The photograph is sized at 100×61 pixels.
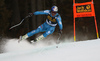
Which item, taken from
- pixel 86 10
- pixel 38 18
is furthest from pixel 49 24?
pixel 38 18

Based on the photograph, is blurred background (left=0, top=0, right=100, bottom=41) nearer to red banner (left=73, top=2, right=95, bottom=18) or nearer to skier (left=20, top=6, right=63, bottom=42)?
red banner (left=73, top=2, right=95, bottom=18)

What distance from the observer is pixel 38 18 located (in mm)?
9906

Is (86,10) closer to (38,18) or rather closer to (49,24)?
(49,24)

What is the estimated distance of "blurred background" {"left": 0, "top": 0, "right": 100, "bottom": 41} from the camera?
9938 mm

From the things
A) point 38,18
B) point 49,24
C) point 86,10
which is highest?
point 86,10

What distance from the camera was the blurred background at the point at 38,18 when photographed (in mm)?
9938

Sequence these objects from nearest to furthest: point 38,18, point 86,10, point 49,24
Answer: point 49,24, point 86,10, point 38,18

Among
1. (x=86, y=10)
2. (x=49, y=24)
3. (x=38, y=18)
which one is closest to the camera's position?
(x=49, y=24)

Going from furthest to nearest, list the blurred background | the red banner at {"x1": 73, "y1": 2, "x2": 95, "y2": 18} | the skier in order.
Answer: the blurred background → the red banner at {"x1": 73, "y1": 2, "x2": 95, "y2": 18} → the skier

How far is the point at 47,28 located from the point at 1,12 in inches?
174

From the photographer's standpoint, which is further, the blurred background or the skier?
the blurred background

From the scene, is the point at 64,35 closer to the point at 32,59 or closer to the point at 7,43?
the point at 7,43

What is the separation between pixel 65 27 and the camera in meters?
12.3

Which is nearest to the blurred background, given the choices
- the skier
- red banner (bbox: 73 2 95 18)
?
red banner (bbox: 73 2 95 18)
